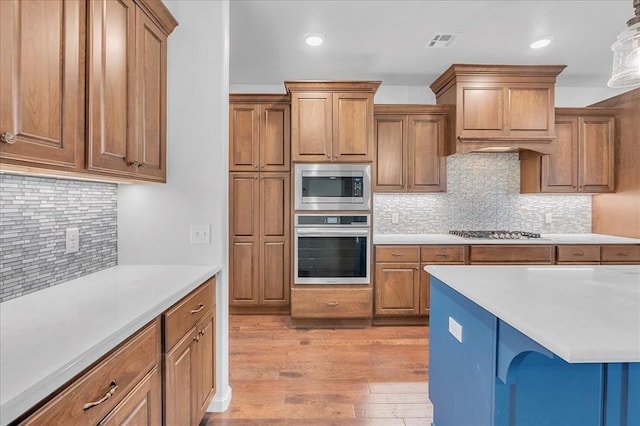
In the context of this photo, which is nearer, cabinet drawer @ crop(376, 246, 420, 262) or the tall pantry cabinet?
cabinet drawer @ crop(376, 246, 420, 262)

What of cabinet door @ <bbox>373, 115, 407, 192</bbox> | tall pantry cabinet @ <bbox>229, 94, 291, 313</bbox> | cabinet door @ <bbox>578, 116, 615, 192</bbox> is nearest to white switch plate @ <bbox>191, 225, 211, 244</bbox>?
tall pantry cabinet @ <bbox>229, 94, 291, 313</bbox>

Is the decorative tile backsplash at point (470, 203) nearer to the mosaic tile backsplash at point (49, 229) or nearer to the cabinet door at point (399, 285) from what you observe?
the cabinet door at point (399, 285)

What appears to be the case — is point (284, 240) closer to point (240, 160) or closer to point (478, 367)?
point (240, 160)

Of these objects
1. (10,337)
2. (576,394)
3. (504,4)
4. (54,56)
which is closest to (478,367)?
(576,394)

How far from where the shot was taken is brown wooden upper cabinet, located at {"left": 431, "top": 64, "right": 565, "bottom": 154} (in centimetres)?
343

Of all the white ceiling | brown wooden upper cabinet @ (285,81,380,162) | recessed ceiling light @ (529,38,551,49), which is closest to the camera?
the white ceiling

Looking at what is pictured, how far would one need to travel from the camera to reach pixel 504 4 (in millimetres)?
2498

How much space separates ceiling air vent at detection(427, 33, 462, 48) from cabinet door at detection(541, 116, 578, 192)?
1.68 metres

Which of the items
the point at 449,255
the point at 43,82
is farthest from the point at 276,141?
the point at 43,82

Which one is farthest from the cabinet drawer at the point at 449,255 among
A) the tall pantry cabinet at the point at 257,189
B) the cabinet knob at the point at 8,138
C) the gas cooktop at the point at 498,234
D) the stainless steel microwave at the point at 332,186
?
the cabinet knob at the point at 8,138

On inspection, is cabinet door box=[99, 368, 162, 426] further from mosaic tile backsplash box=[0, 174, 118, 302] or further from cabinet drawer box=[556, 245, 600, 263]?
cabinet drawer box=[556, 245, 600, 263]

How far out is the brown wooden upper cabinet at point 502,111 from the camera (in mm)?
3434

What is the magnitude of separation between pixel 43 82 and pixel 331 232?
2555 mm

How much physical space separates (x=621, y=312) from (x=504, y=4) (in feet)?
7.99
